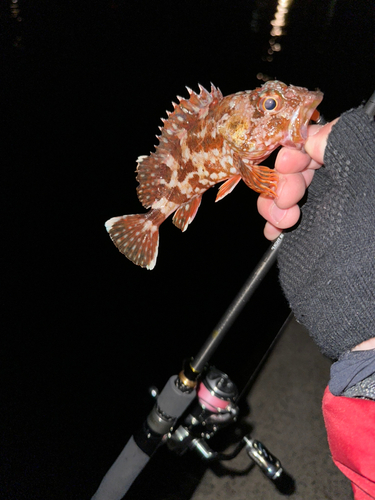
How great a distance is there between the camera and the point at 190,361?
1.85 meters

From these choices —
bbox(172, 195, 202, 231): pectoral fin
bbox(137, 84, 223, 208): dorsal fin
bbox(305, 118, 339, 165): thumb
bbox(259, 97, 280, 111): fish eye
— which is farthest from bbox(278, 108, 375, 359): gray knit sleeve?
bbox(137, 84, 223, 208): dorsal fin

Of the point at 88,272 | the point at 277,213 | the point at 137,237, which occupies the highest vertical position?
the point at 277,213

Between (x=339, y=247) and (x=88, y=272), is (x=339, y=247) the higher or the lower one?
the higher one

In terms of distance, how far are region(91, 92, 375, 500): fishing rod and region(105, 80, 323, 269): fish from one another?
42 centimetres

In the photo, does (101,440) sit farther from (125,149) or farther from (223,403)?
(125,149)

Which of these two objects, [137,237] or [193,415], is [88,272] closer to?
[193,415]

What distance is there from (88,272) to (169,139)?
286 cm

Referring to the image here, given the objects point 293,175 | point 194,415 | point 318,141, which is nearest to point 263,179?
point 293,175

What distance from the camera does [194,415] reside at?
215cm

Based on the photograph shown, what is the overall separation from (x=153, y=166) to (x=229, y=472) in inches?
97.1

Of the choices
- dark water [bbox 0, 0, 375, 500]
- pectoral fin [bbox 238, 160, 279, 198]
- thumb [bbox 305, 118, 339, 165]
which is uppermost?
thumb [bbox 305, 118, 339, 165]

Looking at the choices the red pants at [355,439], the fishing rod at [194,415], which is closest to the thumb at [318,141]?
the fishing rod at [194,415]

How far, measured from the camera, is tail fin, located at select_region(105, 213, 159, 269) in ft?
5.39

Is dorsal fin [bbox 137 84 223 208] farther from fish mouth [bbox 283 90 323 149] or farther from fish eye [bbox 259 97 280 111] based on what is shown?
fish mouth [bbox 283 90 323 149]
